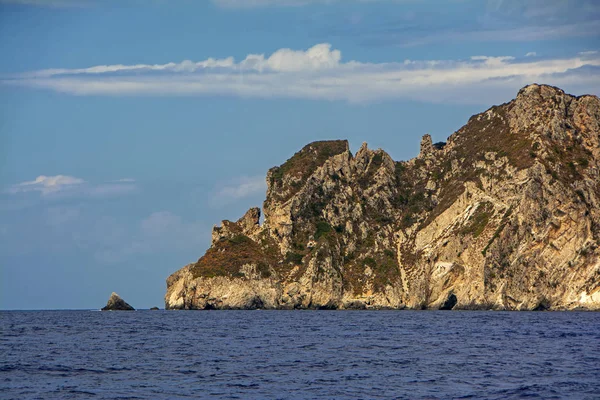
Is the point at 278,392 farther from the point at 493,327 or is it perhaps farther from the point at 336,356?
the point at 493,327

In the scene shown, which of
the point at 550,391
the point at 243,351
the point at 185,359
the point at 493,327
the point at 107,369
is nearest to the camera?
the point at 550,391

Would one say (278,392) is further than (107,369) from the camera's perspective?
No

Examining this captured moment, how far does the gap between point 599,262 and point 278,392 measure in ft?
509

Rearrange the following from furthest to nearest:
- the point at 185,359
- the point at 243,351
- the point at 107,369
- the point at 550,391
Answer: the point at 243,351
the point at 185,359
the point at 107,369
the point at 550,391

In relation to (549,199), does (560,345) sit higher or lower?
lower

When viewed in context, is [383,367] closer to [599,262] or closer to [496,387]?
[496,387]

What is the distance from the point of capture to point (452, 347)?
73500 millimetres

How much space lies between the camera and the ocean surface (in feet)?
152

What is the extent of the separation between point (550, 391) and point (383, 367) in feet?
48.7

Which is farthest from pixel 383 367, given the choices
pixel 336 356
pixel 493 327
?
pixel 493 327

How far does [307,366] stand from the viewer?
58938 mm

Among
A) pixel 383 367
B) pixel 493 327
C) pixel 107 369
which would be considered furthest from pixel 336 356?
pixel 493 327

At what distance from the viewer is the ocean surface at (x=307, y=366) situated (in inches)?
1828

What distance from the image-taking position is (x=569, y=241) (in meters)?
188
